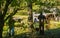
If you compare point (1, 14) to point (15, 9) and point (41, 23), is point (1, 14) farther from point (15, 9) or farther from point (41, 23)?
point (41, 23)

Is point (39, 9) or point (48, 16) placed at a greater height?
point (39, 9)

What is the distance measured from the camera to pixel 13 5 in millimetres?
8820

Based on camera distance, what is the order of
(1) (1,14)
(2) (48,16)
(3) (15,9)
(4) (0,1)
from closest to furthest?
1. (4) (0,1)
2. (1) (1,14)
3. (3) (15,9)
4. (2) (48,16)

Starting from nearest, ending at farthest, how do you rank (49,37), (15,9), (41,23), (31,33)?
(15,9), (31,33), (49,37), (41,23)

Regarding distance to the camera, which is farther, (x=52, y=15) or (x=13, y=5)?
(x=52, y=15)

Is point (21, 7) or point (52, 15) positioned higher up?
point (21, 7)

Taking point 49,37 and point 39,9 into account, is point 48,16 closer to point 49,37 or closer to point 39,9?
point 49,37

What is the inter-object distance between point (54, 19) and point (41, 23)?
37.4 feet

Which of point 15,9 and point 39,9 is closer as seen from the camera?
point 15,9

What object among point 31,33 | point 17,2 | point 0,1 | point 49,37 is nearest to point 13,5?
point 17,2

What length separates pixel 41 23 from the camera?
16.3 metres

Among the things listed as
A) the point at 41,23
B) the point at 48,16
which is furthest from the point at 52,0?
the point at 48,16

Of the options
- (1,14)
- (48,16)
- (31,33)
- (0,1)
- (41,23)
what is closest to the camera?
(0,1)

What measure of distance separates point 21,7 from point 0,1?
1227 mm
